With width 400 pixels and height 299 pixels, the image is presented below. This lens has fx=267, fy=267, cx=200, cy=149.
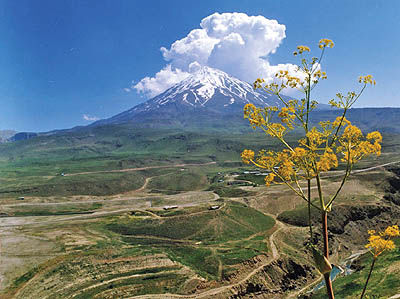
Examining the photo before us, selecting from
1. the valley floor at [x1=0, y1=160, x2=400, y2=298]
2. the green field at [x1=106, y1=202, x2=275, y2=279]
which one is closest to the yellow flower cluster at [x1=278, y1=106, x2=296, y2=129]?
the valley floor at [x1=0, y1=160, x2=400, y2=298]

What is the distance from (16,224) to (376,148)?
310ft

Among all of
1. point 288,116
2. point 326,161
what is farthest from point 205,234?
point 326,161

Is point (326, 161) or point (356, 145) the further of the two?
point (356, 145)

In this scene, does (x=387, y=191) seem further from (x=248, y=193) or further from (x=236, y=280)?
(x=236, y=280)

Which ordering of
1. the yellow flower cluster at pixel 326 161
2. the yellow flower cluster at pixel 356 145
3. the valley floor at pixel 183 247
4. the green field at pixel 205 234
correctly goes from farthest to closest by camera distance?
the green field at pixel 205 234 → the valley floor at pixel 183 247 → the yellow flower cluster at pixel 356 145 → the yellow flower cluster at pixel 326 161

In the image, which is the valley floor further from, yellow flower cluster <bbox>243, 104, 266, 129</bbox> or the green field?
yellow flower cluster <bbox>243, 104, 266, 129</bbox>

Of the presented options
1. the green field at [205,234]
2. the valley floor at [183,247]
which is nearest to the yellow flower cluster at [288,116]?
the valley floor at [183,247]

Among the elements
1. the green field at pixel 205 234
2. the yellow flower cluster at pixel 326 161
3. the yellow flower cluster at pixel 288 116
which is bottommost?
the green field at pixel 205 234

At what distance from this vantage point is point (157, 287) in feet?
140

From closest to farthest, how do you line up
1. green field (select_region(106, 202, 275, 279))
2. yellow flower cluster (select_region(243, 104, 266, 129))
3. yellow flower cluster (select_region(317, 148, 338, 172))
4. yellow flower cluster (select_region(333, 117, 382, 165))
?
yellow flower cluster (select_region(317, 148, 338, 172)), yellow flower cluster (select_region(333, 117, 382, 165)), yellow flower cluster (select_region(243, 104, 266, 129)), green field (select_region(106, 202, 275, 279))

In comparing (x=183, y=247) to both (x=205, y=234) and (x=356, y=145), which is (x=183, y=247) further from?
(x=356, y=145)

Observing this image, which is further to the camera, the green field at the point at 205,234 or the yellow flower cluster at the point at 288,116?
the green field at the point at 205,234

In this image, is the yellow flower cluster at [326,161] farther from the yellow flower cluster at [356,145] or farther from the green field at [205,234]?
the green field at [205,234]

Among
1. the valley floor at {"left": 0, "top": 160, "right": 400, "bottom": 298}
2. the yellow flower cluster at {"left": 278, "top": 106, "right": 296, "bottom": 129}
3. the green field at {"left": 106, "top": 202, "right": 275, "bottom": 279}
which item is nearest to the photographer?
the yellow flower cluster at {"left": 278, "top": 106, "right": 296, "bottom": 129}
